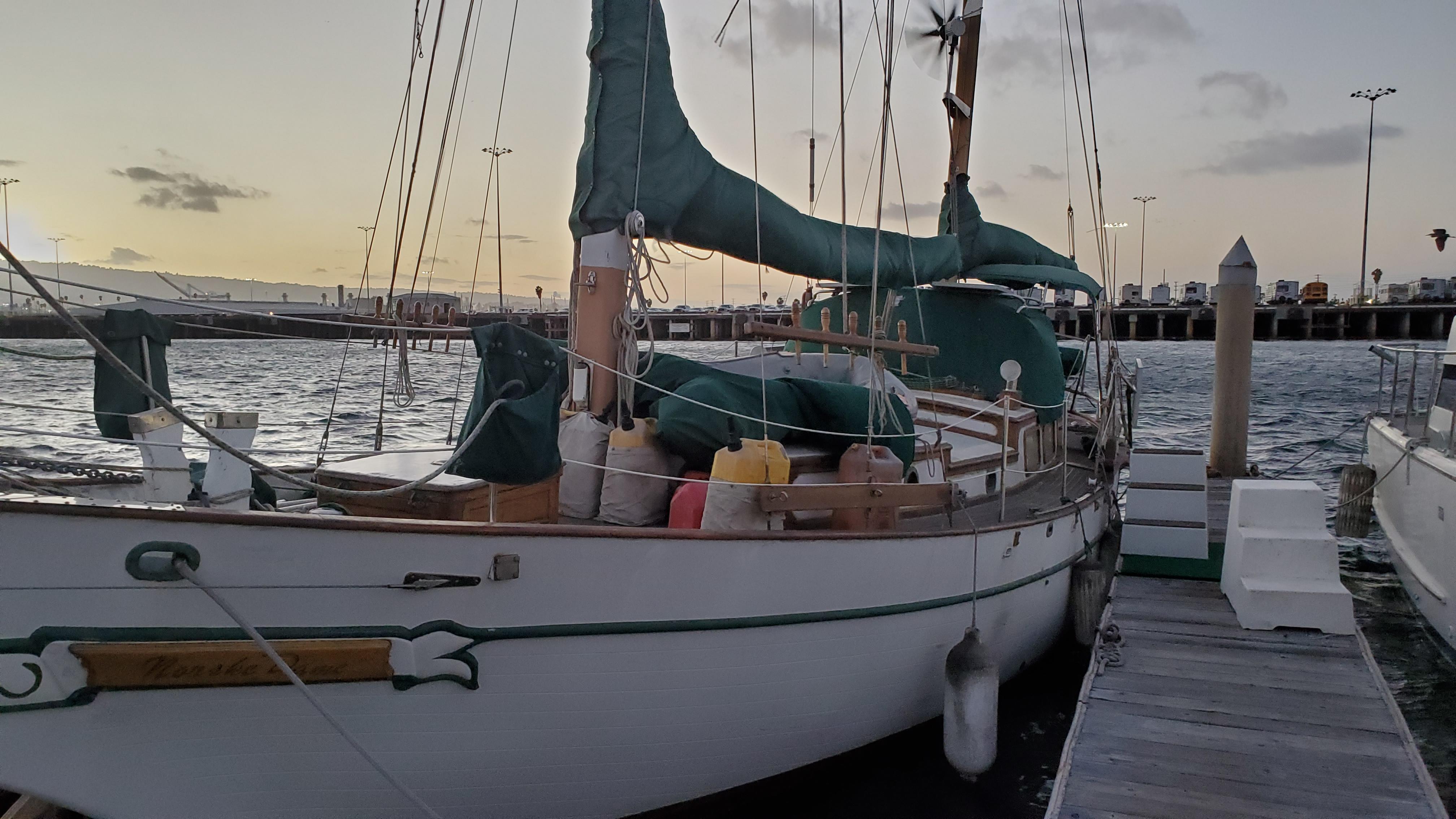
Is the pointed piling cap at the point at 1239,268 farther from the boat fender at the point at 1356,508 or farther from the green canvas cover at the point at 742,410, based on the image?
the green canvas cover at the point at 742,410

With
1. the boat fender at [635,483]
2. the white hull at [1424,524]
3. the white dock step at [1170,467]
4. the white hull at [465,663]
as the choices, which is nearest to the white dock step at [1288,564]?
the white dock step at [1170,467]

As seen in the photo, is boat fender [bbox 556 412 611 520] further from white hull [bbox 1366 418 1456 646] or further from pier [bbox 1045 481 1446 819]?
white hull [bbox 1366 418 1456 646]

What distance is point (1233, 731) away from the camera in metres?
5.45

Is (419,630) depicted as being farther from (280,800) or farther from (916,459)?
(916,459)

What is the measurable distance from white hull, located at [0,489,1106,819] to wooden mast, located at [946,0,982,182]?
247 inches

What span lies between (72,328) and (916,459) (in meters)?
4.95

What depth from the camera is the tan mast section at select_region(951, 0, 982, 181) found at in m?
10.3

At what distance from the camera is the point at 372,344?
5750 mm

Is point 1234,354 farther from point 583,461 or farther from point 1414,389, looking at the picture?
point 583,461

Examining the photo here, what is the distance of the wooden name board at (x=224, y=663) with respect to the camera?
3248 millimetres

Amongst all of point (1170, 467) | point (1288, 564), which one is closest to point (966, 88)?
point (1170, 467)

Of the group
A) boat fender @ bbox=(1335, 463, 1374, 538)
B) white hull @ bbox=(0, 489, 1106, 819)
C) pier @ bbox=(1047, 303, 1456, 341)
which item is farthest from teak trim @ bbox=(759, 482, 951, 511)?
pier @ bbox=(1047, 303, 1456, 341)

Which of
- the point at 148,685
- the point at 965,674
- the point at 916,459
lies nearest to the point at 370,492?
the point at 148,685

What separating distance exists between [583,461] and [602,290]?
1021 mm
